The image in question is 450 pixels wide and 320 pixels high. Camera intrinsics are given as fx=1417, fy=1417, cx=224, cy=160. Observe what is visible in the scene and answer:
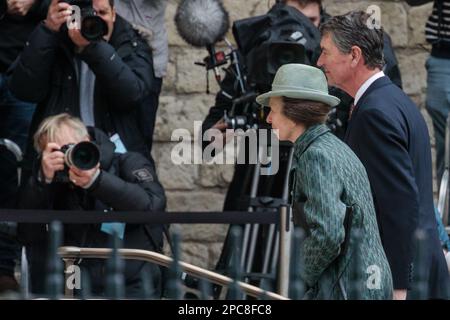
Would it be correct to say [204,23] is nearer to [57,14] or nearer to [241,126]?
[241,126]

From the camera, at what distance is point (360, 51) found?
5207 millimetres

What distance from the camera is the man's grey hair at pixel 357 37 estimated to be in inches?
205

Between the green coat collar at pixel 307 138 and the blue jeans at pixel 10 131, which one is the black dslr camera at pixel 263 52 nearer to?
the blue jeans at pixel 10 131

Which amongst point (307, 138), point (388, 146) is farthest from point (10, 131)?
point (307, 138)

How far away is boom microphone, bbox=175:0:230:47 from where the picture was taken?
25.6ft

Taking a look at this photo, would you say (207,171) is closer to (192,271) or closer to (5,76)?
(5,76)

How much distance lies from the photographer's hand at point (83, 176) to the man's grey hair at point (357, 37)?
161 cm

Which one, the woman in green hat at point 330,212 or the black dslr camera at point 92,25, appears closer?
the woman in green hat at point 330,212

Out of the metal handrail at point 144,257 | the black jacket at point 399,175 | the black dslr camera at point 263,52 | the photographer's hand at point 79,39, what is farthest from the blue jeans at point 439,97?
the metal handrail at point 144,257

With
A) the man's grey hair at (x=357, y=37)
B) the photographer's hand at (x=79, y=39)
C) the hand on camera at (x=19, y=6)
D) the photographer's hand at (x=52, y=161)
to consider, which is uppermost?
the hand on camera at (x=19, y=6)

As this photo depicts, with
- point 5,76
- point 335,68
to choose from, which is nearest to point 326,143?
point 335,68

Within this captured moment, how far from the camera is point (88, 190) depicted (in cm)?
656

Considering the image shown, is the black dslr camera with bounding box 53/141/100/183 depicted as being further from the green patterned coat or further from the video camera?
the green patterned coat

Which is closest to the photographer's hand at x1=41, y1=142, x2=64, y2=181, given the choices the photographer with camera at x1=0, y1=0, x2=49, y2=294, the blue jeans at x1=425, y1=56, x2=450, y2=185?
the photographer with camera at x1=0, y1=0, x2=49, y2=294
